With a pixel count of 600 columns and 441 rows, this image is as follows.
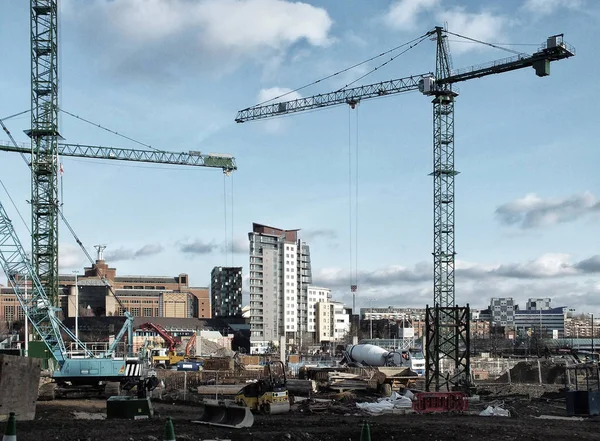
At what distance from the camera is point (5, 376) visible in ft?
69.6

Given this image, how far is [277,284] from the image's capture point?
172750mm

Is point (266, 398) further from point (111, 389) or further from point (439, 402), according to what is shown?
point (111, 389)

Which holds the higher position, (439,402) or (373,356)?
(439,402)

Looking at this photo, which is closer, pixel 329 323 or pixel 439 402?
pixel 439 402

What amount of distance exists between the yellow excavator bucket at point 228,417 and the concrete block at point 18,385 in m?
4.98

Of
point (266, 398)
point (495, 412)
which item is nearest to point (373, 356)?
point (495, 412)

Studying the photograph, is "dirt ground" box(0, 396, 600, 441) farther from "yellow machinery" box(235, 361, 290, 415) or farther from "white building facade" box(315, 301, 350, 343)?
"white building facade" box(315, 301, 350, 343)

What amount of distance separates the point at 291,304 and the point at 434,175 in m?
95.6

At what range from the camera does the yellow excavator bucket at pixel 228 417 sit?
21.5 metres

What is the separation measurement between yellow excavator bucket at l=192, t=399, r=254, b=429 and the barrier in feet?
33.3

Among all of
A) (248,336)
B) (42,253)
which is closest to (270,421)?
(42,253)

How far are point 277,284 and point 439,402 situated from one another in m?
143

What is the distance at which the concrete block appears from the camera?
21.3m

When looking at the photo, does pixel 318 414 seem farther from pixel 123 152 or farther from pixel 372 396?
pixel 123 152
